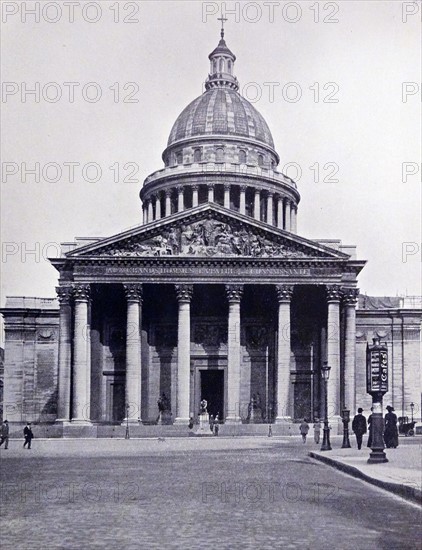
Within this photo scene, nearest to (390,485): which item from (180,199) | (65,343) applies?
(65,343)

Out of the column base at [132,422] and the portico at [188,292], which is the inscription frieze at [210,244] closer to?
the portico at [188,292]

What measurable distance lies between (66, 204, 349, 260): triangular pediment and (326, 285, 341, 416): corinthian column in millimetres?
2492

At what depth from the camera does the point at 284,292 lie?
55781 mm

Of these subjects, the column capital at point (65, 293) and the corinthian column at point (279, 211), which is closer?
the column capital at point (65, 293)

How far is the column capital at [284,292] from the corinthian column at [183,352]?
5444 millimetres

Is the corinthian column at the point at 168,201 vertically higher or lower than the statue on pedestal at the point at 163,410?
higher

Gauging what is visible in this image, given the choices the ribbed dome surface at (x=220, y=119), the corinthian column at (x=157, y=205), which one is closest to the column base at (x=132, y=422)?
the corinthian column at (x=157, y=205)

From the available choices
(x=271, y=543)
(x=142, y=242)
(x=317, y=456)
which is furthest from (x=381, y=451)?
(x=142, y=242)

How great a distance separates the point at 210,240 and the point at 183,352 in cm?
722

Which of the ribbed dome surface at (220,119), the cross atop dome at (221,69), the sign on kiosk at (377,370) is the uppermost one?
the cross atop dome at (221,69)

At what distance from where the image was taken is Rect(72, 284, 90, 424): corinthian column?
179 feet

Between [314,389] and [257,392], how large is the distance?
389 centimetres

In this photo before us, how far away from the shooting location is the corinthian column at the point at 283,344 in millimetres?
55344

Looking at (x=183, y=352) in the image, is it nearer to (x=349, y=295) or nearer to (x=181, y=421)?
(x=181, y=421)
